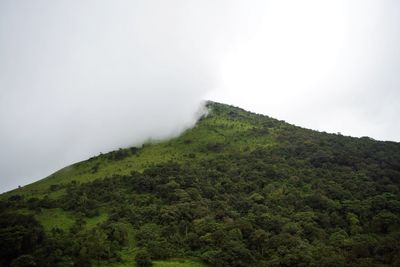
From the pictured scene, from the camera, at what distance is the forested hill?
81.4 m

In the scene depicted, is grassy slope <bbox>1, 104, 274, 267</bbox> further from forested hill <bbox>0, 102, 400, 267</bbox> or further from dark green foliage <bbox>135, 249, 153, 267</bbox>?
dark green foliage <bbox>135, 249, 153, 267</bbox>

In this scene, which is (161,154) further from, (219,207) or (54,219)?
(54,219)

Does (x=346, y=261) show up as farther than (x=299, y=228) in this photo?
No

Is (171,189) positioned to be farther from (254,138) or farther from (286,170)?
(254,138)

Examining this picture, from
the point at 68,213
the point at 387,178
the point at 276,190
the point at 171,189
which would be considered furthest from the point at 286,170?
the point at 68,213

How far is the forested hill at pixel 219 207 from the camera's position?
267 feet

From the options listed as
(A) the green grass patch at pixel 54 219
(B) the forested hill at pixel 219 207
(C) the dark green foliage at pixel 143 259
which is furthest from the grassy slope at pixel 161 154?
(C) the dark green foliage at pixel 143 259

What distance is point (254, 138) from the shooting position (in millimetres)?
162375

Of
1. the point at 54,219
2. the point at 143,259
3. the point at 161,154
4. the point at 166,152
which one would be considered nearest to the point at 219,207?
the point at 143,259

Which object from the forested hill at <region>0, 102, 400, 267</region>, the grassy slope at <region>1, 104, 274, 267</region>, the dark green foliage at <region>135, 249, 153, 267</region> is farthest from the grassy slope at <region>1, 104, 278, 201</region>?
the dark green foliage at <region>135, 249, 153, 267</region>

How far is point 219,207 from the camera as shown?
10581cm

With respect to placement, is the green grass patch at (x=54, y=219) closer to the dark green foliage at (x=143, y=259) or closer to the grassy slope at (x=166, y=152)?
the grassy slope at (x=166, y=152)

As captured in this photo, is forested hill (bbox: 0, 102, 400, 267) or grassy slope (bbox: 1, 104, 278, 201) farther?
grassy slope (bbox: 1, 104, 278, 201)

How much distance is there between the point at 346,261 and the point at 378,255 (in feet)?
24.4
